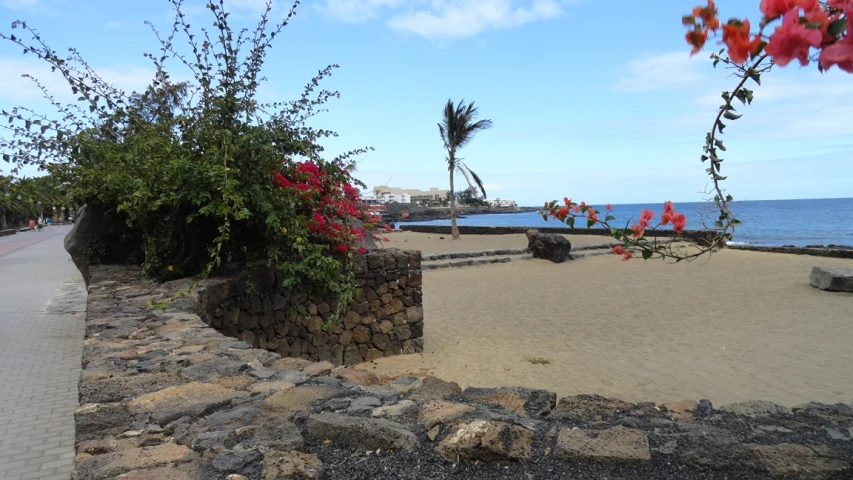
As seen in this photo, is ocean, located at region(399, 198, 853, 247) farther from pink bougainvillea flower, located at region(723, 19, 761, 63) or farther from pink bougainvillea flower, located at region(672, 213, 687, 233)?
pink bougainvillea flower, located at region(723, 19, 761, 63)

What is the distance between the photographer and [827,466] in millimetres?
1960

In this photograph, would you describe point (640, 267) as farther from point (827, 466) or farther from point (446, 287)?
point (827, 466)

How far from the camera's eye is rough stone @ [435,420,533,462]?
209 cm

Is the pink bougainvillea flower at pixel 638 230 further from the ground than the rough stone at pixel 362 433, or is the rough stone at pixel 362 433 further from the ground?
the pink bougainvillea flower at pixel 638 230

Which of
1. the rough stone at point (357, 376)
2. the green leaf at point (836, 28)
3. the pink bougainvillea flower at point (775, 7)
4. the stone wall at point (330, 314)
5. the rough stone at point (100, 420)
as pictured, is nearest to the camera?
the green leaf at point (836, 28)

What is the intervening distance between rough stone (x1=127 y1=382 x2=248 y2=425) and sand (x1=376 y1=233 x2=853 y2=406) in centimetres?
351

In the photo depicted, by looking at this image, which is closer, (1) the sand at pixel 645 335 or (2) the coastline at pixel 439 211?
(1) the sand at pixel 645 335

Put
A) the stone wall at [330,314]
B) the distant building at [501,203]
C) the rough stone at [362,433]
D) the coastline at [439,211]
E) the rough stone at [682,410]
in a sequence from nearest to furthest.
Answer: the rough stone at [362,433]
the rough stone at [682,410]
the stone wall at [330,314]
the coastline at [439,211]
the distant building at [501,203]

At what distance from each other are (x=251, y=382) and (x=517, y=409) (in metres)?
1.43

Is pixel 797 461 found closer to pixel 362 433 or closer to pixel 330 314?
pixel 362 433

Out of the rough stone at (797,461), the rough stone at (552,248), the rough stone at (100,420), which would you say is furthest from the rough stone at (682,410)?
the rough stone at (552,248)

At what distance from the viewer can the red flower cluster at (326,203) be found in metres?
5.86

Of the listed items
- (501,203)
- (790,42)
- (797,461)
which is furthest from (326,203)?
(501,203)

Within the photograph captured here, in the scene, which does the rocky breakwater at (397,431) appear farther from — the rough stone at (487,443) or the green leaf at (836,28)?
the green leaf at (836,28)
